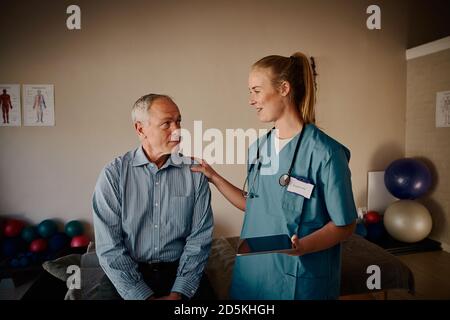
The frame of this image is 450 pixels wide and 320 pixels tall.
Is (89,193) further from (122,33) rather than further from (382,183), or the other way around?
(382,183)

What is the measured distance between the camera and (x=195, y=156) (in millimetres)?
1341

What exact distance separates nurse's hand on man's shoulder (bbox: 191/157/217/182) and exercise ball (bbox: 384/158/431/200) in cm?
89

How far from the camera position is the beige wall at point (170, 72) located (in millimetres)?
1270

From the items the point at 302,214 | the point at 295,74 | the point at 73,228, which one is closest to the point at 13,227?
the point at 73,228

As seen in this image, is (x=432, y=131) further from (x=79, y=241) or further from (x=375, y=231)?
(x=79, y=241)

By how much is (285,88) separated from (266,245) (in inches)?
20.0

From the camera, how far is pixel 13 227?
128 cm

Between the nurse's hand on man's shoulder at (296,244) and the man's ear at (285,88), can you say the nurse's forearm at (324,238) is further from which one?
the man's ear at (285,88)

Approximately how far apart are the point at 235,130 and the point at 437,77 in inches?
41.4

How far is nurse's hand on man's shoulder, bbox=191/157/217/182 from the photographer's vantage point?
123 cm

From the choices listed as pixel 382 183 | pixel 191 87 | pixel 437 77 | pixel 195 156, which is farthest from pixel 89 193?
pixel 437 77

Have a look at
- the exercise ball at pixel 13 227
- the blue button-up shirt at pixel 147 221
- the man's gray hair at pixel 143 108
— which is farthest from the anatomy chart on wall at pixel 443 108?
the exercise ball at pixel 13 227

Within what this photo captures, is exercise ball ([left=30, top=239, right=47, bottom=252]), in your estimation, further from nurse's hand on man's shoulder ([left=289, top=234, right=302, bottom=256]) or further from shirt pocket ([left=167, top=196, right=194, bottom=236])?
nurse's hand on man's shoulder ([left=289, top=234, right=302, bottom=256])

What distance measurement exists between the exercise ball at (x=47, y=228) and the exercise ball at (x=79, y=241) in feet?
0.34
